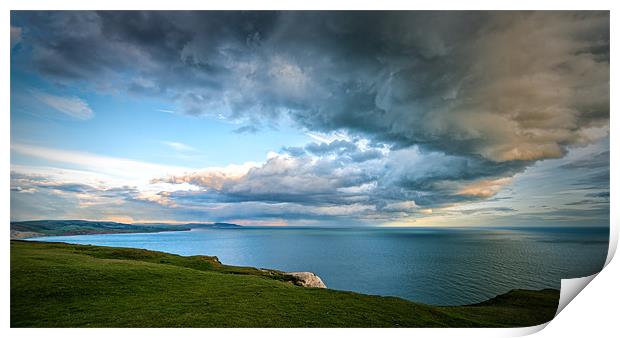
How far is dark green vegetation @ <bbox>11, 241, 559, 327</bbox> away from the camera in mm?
14367

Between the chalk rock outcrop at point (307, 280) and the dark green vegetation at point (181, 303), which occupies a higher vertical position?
the dark green vegetation at point (181, 303)

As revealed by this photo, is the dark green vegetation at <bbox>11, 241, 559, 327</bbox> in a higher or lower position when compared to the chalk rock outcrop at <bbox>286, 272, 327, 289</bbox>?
higher

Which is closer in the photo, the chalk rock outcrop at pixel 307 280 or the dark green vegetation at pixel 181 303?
the dark green vegetation at pixel 181 303

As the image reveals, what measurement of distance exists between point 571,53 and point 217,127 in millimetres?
27238

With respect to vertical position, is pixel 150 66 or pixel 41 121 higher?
pixel 150 66

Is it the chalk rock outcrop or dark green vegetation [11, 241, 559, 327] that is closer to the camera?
dark green vegetation [11, 241, 559, 327]

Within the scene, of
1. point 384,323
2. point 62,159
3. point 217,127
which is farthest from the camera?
point 217,127

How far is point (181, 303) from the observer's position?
15.8 meters

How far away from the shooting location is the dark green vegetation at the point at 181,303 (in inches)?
566

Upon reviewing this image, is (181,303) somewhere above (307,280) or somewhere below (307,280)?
above

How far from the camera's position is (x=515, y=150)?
82.1 feet
